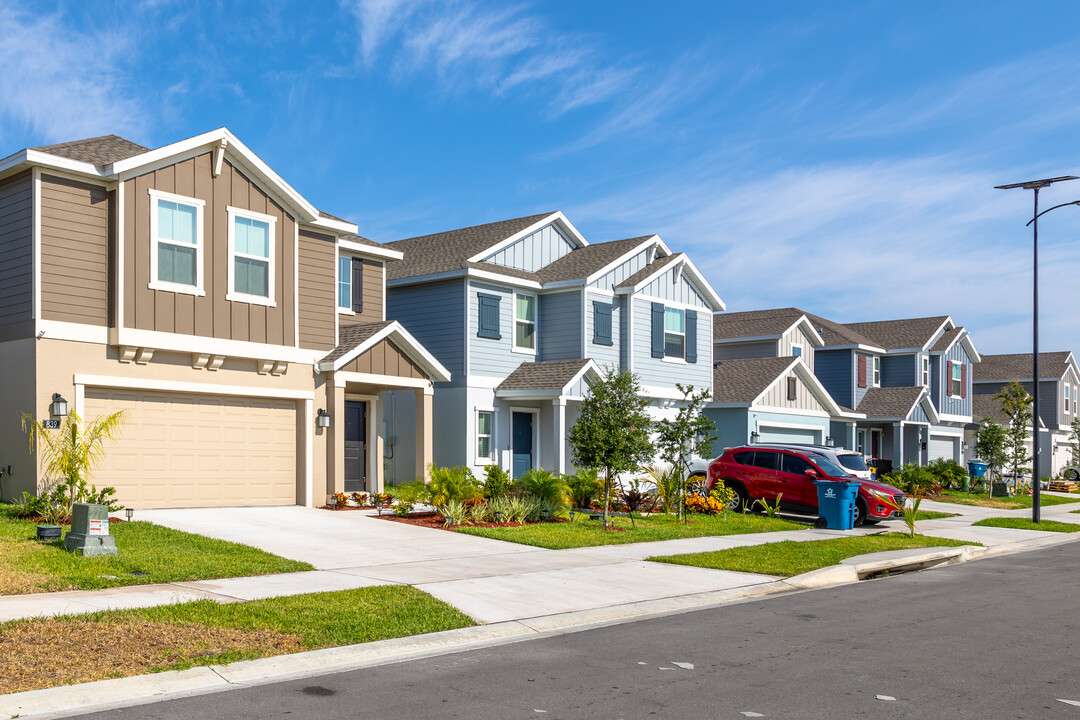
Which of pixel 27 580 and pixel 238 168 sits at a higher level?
pixel 238 168

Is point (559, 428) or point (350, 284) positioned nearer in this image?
point (350, 284)

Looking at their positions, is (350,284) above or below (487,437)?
above

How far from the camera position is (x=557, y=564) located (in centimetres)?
1405

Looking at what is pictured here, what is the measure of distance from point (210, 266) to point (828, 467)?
14.0 metres

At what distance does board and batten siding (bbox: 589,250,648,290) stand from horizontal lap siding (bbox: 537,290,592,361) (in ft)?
2.69

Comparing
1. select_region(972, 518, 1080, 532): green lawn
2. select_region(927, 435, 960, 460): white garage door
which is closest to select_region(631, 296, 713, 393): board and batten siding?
select_region(972, 518, 1080, 532): green lawn

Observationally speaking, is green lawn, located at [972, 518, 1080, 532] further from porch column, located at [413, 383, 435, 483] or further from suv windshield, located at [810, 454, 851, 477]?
porch column, located at [413, 383, 435, 483]

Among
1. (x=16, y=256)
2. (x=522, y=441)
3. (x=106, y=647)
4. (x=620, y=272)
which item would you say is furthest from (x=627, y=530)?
(x=16, y=256)

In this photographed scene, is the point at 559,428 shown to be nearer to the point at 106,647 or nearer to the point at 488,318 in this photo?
the point at 488,318

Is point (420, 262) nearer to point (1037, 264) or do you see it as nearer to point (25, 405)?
point (25, 405)

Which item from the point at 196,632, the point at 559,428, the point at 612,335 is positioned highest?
the point at 612,335

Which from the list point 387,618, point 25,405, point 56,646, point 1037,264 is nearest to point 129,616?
point 56,646

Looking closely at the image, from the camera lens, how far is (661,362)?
29250 mm

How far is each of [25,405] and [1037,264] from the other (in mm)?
23128
